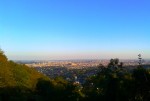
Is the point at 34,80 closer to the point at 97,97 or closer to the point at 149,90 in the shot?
the point at 97,97

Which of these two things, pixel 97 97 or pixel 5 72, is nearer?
pixel 97 97

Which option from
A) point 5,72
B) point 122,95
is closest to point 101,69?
point 122,95

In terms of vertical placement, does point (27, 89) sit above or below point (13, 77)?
below

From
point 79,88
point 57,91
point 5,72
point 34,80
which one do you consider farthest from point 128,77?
point 34,80

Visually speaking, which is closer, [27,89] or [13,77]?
[27,89]

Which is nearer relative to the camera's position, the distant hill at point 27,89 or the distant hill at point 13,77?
the distant hill at point 27,89

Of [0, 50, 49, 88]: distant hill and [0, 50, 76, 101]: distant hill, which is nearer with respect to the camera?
[0, 50, 76, 101]: distant hill

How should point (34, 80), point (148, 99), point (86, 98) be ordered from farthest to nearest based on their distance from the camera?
point (34, 80) < point (86, 98) < point (148, 99)

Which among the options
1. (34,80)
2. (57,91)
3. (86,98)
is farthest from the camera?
(34,80)

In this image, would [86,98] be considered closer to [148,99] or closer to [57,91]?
[148,99]
